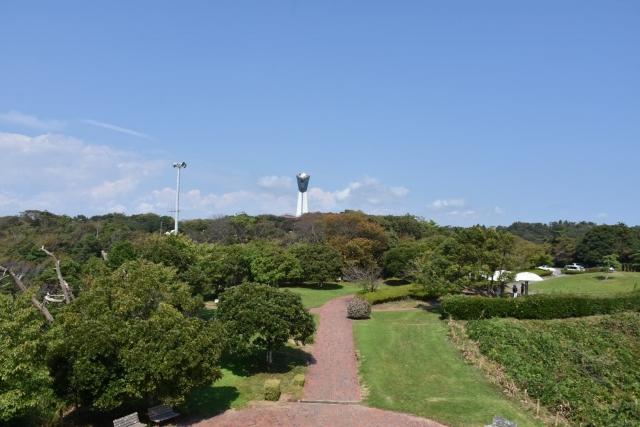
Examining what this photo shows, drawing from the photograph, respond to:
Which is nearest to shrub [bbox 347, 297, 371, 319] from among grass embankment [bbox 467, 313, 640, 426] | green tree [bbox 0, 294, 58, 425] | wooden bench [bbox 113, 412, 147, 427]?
grass embankment [bbox 467, 313, 640, 426]

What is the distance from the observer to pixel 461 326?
23.2 m

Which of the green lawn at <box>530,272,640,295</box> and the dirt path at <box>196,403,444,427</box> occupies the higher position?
the green lawn at <box>530,272,640,295</box>

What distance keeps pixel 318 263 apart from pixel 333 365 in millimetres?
18687

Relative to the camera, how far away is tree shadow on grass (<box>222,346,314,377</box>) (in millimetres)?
18656

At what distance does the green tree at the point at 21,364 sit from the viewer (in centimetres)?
1156

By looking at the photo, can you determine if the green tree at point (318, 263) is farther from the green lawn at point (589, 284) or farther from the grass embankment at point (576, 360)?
the grass embankment at point (576, 360)

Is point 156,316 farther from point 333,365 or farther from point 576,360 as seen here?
point 576,360

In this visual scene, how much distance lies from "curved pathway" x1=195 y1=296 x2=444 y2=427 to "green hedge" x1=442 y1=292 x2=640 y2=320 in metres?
6.41

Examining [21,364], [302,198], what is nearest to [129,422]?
[21,364]

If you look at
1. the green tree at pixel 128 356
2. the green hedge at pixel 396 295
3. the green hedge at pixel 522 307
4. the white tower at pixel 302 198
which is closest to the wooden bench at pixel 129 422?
the green tree at pixel 128 356

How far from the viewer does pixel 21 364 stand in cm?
1169

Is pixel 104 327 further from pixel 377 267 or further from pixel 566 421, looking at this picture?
pixel 377 267

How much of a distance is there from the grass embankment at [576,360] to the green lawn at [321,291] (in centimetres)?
1182

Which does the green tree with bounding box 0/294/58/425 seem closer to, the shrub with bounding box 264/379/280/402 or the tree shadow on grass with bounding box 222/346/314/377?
the shrub with bounding box 264/379/280/402
